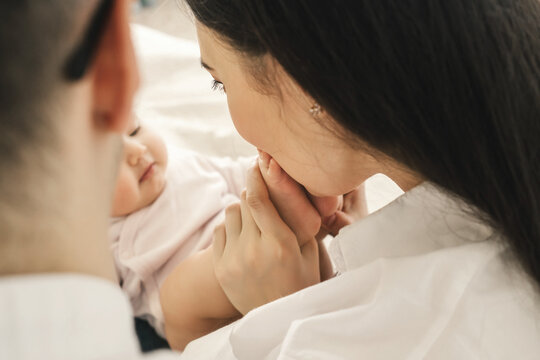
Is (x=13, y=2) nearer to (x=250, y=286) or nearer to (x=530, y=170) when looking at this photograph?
(x=530, y=170)

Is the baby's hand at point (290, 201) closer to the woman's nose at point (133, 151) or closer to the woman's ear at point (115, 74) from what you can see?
the woman's nose at point (133, 151)

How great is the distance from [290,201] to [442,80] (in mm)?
363

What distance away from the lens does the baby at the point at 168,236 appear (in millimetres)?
956

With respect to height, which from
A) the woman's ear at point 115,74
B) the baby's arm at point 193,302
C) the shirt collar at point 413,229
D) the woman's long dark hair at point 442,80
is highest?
the woman's ear at point 115,74

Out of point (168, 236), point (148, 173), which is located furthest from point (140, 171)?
point (168, 236)

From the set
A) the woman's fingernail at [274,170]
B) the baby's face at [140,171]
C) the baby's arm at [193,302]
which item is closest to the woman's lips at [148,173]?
the baby's face at [140,171]

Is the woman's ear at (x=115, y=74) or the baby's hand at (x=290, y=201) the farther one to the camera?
the baby's hand at (x=290, y=201)

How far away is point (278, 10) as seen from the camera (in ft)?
1.96

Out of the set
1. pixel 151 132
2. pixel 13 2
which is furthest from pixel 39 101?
pixel 151 132

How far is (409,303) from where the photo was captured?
616 mm

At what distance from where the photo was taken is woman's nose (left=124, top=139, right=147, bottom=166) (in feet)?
3.40

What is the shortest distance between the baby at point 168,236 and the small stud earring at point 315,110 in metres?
0.34

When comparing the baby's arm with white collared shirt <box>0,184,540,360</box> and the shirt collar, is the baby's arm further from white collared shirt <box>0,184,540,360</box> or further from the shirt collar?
the shirt collar

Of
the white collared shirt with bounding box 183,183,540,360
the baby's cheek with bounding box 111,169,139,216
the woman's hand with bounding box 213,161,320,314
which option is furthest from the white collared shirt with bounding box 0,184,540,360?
the baby's cheek with bounding box 111,169,139,216
